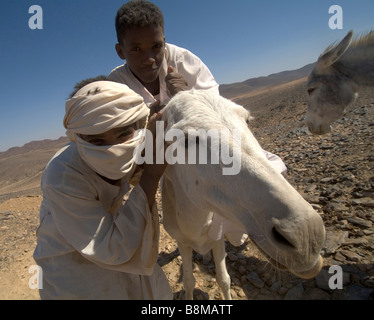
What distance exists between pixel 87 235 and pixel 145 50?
191 cm

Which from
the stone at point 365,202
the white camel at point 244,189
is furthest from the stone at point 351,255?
the white camel at point 244,189

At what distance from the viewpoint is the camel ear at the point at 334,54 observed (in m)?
4.04

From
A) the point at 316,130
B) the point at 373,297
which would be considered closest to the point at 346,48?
the point at 316,130

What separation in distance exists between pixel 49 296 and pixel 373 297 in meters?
3.35

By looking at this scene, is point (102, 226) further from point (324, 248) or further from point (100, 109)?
point (324, 248)

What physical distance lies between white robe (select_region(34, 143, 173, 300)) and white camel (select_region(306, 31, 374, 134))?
455cm

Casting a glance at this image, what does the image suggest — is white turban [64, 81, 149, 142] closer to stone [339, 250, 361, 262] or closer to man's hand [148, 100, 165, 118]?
man's hand [148, 100, 165, 118]

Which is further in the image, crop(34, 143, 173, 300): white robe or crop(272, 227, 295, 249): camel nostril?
crop(34, 143, 173, 300): white robe

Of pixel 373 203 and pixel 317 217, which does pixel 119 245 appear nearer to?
pixel 317 217

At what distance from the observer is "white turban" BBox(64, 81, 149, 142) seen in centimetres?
170

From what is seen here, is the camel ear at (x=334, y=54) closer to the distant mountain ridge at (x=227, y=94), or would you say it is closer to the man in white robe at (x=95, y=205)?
the man in white robe at (x=95, y=205)

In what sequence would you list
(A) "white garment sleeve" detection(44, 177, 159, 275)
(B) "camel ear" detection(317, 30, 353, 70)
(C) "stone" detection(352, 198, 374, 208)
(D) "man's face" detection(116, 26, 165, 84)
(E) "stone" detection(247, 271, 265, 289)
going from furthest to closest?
(B) "camel ear" detection(317, 30, 353, 70) → (C) "stone" detection(352, 198, 374, 208) → (E) "stone" detection(247, 271, 265, 289) → (D) "man's face" detection(116, 26, 165, 84) → (A) "white garment sleeve" detection(44, 177, 159, 275)

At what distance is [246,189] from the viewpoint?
1.30 m

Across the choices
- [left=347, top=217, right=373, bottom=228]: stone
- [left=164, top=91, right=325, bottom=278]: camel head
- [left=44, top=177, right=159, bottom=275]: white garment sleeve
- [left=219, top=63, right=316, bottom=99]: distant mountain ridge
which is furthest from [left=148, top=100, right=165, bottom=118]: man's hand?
[left=219, top=63, right=316, bottom=99]: distant mountain ridge
